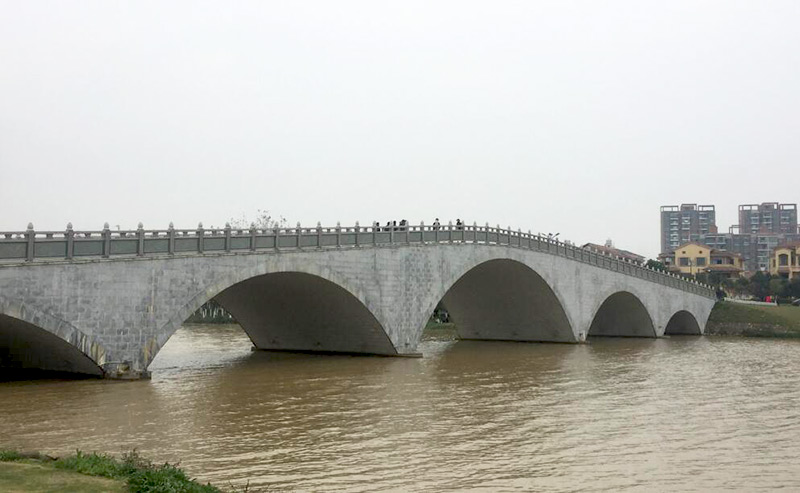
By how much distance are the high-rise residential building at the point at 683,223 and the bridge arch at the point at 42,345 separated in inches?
5613

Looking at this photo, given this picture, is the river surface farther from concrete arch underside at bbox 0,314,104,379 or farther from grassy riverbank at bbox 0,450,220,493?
grassy riverbank at bbox 0,450,220,493

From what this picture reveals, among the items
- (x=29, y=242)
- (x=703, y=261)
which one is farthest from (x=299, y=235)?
(x=703, y=261)

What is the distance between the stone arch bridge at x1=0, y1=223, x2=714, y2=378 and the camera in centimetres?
1969

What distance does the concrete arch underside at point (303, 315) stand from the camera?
29.0 meters

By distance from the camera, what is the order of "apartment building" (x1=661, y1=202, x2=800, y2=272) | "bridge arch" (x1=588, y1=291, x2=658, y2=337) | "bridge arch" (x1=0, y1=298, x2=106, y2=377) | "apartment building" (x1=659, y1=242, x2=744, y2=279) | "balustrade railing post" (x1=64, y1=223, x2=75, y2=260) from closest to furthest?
1. "bridge arch" (x1=0, y1=298, x2=106, y2=377)
2. "balustrade railing post" (x1=64, y1=223, x2=75, y2=260)
3. "bridge arch" (x1=588, y1=291, x2=658, y2=337)
4. "apartment building" (x1=659, y1=242, x2=744, y2=279)
5. "apartment building" (x1=661, y1=202, x2=800, y2=272)

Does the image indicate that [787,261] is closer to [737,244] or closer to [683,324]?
[683,324]

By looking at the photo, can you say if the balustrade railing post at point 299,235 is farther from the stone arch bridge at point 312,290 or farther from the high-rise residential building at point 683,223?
the high-rise residential building at point 683,223

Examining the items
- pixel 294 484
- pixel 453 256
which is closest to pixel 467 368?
pixel 453 256

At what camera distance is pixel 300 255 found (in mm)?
26297

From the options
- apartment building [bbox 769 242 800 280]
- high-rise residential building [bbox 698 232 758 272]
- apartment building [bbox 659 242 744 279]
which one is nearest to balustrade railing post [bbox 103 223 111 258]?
apartment building [bbox 659 242 744 279]

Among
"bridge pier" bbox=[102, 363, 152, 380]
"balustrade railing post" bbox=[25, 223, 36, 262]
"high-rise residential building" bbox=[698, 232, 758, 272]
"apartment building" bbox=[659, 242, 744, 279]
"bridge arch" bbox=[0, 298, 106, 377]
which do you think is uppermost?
"high-rise residential building" bbox=[698, 232, 758, 272]

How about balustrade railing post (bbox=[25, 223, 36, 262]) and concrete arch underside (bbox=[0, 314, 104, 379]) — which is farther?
concrete arch underside (bbox=[0, 314, 104, 379])

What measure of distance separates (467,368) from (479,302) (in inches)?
589

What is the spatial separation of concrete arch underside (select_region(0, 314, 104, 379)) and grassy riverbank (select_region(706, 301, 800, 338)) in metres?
42.9
